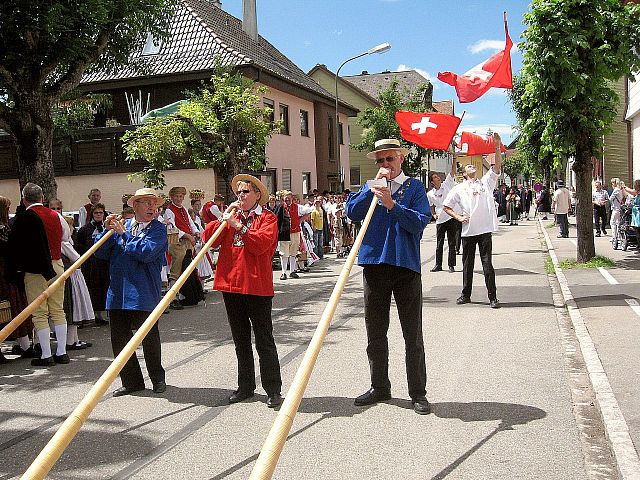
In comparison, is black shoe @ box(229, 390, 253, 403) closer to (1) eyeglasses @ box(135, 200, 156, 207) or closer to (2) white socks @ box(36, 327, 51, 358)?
(1) eyeglasses @ box(135, 200, 156, 207)

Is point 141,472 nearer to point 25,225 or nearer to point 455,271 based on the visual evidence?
point 25,225

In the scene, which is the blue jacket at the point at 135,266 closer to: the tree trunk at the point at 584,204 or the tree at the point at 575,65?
the tree at the point at 575,65

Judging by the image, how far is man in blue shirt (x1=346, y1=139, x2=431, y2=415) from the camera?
566 centimetres

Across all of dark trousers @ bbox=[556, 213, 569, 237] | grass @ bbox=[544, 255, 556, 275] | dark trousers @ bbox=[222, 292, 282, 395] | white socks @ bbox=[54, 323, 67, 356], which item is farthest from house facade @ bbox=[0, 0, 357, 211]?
dark trousers @ bbox=[222, 292, 282, 395]

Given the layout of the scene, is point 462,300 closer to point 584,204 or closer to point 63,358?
point 584,204

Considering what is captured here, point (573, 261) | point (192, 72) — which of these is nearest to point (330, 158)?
point (192, 72)

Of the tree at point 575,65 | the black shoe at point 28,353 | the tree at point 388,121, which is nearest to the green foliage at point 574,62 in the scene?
the tree at point 575,65

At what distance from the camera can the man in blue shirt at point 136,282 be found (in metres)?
6.58

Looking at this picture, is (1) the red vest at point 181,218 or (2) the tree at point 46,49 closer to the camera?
(2) the tree at point 46,49

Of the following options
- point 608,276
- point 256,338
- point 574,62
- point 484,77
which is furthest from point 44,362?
point 574,62

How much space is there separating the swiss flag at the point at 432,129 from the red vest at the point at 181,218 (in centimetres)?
513

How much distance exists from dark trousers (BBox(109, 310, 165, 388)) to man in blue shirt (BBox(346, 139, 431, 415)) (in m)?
1.98

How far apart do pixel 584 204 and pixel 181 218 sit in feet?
25.9

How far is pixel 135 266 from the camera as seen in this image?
6.66 m
